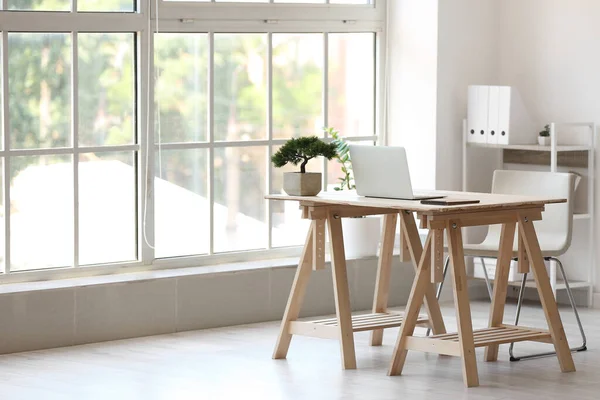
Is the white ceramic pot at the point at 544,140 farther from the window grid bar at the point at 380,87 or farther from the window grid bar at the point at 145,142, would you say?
the window grid bar at the point at 145,142

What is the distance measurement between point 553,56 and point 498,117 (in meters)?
0.52

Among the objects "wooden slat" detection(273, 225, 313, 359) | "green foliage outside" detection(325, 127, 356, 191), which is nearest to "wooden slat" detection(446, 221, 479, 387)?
"wooden slat" detection(273, 225, 313, 359)

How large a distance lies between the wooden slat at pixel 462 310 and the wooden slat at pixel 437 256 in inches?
1.5

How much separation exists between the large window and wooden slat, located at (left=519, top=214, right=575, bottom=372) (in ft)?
6.23

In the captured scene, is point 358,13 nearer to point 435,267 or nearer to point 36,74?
point 36,74

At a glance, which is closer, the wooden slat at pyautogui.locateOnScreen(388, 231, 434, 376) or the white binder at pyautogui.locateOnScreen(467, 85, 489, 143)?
the wooden slat at pyautogui.locateOnScreen(388, 231, 434, 376)

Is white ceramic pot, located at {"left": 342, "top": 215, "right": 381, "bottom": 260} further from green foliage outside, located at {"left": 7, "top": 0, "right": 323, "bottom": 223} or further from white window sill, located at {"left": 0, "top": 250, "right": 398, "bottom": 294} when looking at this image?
green foliage outside, located at {"left": 7, "top": 0, "right": 323, "bottom": 223}

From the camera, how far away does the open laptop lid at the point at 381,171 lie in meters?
4.98

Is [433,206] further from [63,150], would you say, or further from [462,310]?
[63,150]

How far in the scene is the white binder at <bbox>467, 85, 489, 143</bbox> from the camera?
677 cm

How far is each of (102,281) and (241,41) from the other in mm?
1579

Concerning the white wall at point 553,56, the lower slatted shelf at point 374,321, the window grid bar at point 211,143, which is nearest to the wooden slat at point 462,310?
the lower slatted shelf at point 374,321

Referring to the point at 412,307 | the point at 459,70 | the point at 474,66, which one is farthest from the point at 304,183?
the point at 474,66

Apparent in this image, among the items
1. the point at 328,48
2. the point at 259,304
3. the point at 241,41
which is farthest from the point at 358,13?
the point at 259,304
